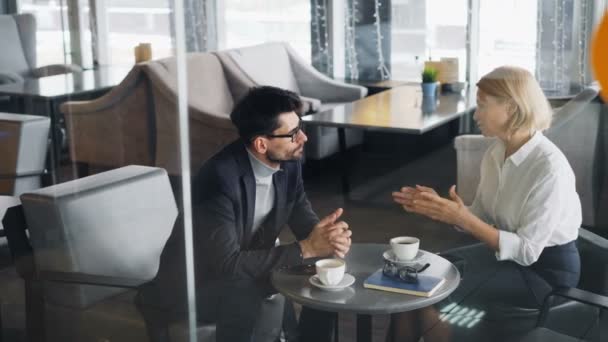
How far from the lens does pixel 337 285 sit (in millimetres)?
1663

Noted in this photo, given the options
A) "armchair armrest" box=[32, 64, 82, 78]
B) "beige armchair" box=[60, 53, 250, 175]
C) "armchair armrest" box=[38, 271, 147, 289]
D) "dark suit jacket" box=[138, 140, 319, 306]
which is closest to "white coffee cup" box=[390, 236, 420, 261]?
"dark suit jacket" box=[138, 140, 319, 306]

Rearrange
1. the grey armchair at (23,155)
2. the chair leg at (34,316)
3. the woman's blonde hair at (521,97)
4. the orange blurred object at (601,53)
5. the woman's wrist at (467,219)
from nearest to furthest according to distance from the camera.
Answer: the orange blurred object at (601,53) < the woman's blonde hair at (521,97) < the woman's wrist at (467,219) < the grey armchair at (23,155) < the chair leg at (34,316)

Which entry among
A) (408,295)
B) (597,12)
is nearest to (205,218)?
(408,295)

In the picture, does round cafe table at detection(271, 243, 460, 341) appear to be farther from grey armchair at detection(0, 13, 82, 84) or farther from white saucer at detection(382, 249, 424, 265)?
grey armchair at detection(0, 13, 82, 84)

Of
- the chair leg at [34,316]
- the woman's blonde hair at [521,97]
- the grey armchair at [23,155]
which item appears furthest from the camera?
the chair leg at [34,316]

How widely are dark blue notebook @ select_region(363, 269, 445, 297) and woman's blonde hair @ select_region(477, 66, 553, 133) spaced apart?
36cm

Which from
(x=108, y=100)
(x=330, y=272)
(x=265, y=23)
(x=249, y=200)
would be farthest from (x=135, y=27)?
(x=330, y=272)

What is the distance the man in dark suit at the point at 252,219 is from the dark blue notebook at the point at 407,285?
6.1 inches

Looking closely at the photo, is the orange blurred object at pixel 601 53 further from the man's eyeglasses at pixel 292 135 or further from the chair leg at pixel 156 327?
the chair leg at pixel 156 327

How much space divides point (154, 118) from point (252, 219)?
1.29 ft

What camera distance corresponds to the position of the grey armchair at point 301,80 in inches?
76.4

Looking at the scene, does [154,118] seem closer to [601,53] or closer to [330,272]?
[330,272]

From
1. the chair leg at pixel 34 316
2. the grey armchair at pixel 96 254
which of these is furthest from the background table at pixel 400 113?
the chair leg at pixel 34 316

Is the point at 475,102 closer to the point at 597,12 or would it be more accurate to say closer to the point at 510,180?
the point at 510,180
